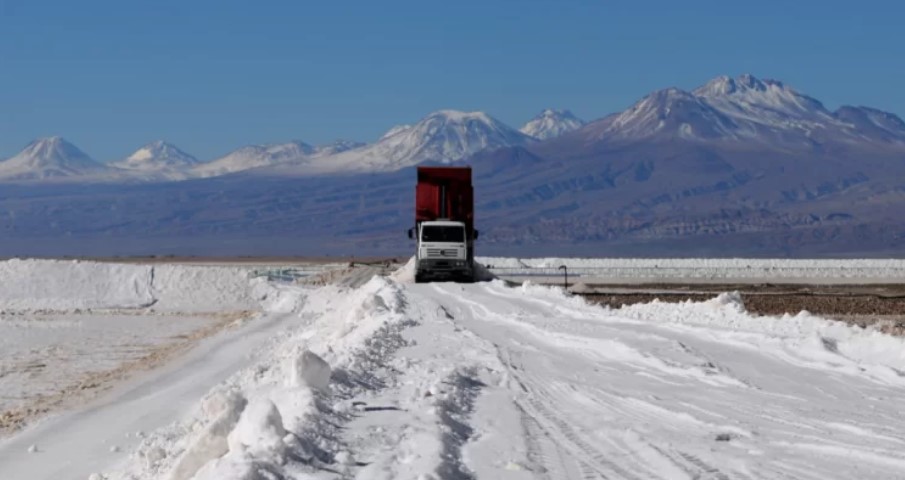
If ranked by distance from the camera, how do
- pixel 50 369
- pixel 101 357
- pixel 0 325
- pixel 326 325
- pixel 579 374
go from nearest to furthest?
pixel 579 374
pixel 50 369
pixel 101 357
pixel 326 325
pixel 0 325

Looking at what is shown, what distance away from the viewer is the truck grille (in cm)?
4772

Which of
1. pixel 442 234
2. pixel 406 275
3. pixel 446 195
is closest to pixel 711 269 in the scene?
pixel 406 275

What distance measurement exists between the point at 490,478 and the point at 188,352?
19439mm

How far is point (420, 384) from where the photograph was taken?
15680mm

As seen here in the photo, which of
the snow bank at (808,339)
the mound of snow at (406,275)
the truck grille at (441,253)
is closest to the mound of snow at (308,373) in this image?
the snow bank at (808,339)

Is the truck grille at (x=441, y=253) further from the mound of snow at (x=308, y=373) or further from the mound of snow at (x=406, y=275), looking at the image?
the mound of snow at (x=308, y=373)

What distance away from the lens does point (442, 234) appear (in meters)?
47.7

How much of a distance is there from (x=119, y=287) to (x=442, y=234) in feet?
40.3

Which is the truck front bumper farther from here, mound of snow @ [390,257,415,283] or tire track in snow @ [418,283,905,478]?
tire track in snow @ [418,283,905,478]

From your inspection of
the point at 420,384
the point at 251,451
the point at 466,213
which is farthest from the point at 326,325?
the point at 251,451

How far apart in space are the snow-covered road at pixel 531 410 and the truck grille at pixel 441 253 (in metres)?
21.2

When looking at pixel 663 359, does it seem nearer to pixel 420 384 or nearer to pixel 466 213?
pixel 420 384

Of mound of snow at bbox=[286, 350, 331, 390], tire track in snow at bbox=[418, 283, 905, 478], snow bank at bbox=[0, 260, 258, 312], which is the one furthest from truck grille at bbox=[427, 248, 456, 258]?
mound of snow at bbox=[286, 350, 331, 390]

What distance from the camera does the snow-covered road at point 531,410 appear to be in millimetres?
10898
